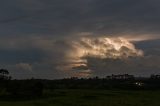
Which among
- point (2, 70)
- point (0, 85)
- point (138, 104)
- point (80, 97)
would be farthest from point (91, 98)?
point (2, 70)

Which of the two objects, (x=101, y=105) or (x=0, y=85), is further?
(x=0, y=85)

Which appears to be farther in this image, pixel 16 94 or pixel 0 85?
pixel 0 85

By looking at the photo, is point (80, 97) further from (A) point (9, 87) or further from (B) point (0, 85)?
(B) point (0, 85)

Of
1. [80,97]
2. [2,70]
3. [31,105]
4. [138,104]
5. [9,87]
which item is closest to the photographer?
[31,105]

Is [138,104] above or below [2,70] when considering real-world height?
below

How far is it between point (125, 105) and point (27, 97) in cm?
3104

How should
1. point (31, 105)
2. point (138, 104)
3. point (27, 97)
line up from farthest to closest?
point (27, 97)
point (138, 104)
point (31, 105)

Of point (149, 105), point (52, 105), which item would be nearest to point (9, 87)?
point (52, 105)

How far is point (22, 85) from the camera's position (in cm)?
11169

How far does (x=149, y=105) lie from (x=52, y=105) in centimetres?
1807

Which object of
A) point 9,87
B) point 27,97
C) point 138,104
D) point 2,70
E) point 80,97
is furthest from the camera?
point 2,70

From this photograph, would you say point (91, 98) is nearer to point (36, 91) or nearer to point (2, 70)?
point (36, 91)

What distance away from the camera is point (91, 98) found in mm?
94250

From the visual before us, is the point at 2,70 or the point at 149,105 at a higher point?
the point at 2,70
